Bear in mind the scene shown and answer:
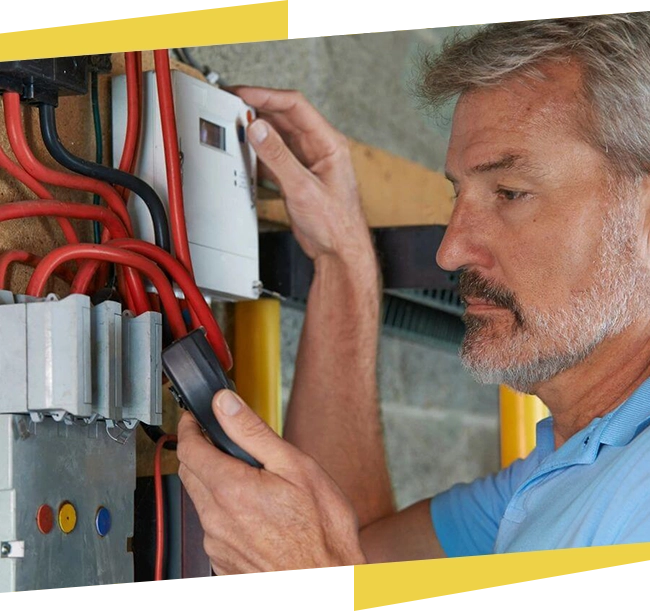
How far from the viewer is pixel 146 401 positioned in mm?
671

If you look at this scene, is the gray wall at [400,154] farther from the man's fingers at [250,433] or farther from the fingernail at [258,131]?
the man's fingers at [250,433]

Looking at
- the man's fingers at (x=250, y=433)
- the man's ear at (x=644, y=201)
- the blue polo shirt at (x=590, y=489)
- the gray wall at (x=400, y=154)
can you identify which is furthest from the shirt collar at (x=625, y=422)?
the gray wall at (x=400, y=154)

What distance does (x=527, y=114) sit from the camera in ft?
2.49

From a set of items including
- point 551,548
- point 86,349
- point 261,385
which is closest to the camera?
point 86,349

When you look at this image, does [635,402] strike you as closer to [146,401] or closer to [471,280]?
[471,280]

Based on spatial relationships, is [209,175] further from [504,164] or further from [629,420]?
[629,420]

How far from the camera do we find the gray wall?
45.5 inches

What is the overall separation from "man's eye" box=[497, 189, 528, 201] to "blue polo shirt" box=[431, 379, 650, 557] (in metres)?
Result: 0.16

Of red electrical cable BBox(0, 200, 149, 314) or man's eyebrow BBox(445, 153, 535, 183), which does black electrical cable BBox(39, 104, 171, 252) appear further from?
man's eyebrow BBox(445, 153, 535, 183)

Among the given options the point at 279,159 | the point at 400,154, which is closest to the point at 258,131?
the point at 279,159

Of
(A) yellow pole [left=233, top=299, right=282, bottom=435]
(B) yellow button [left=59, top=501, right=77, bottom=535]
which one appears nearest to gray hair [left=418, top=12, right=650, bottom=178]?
(A) yellow pole [left=233, top=299, right=282, bottom=435]

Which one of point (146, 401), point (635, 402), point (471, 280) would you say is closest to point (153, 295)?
point (146, 401)

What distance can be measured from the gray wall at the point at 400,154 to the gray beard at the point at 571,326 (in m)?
0.37

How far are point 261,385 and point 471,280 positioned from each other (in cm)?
27
